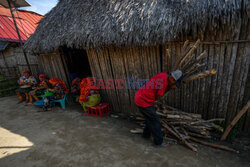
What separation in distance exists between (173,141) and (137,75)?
189 centimetres

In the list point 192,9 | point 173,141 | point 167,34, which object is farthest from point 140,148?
point 192,9

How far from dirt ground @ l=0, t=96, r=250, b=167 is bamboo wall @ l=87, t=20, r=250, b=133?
101 cm

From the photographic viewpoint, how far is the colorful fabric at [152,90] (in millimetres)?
2513

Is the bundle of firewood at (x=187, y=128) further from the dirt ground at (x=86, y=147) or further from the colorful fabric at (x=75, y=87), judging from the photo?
the colorful fabric at (x=75, y=87)

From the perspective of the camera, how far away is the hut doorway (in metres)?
6.40

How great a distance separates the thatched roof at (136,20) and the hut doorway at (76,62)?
4.79 feet

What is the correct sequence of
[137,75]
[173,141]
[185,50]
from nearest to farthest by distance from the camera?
[185,50]
[173,141]
[137,75]

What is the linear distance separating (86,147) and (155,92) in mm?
2011

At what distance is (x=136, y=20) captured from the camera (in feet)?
10.3

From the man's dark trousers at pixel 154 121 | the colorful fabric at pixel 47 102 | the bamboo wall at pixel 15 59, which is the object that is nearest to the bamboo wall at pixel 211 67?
the man's dark trousers at pixel 154 121

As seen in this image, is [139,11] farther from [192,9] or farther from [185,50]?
[185,50]

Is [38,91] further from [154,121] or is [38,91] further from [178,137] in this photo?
[178,137]

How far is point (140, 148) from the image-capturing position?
294 centimetres

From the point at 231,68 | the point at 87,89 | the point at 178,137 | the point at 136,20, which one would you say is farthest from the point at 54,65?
the point at 231,68
